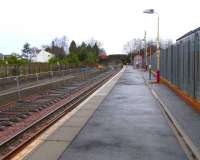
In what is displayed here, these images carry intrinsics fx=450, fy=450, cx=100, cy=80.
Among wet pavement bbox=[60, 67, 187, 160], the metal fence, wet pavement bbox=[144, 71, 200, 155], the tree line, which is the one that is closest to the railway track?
wet pavement bbox=[60, 67, 187, 160]

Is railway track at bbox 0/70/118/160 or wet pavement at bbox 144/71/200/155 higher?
wet pavement at bbox 144/71/200/155

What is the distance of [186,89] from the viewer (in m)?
20.3

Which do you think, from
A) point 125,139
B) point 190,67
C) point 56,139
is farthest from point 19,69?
point 125,139

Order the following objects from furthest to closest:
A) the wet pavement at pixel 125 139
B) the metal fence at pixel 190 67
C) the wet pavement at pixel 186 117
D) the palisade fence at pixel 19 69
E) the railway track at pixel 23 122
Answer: the palisade fence at pixel 19 69, the metal fence at pixel 190 67, the wet pavement at pixel 186 117, the railway track at pixel 23 122, the wet pavement at pixel 125 139

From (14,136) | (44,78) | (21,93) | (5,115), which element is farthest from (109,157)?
(44,78)

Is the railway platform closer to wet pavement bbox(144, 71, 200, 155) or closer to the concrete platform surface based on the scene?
the concrete platform surface

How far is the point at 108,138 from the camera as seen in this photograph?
11125 mm

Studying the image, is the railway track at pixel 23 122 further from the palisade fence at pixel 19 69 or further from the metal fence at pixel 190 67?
the palisade fence at pixel 19 69

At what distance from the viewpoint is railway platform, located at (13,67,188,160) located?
9312 millimetres

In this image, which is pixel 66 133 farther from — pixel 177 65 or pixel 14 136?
pixel 177 65

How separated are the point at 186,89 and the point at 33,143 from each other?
10993 mm

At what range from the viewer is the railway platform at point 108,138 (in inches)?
367

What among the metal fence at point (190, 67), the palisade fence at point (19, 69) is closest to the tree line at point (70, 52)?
the palisade fence at point (19, 69)

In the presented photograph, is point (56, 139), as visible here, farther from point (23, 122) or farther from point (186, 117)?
point (186, 117)
